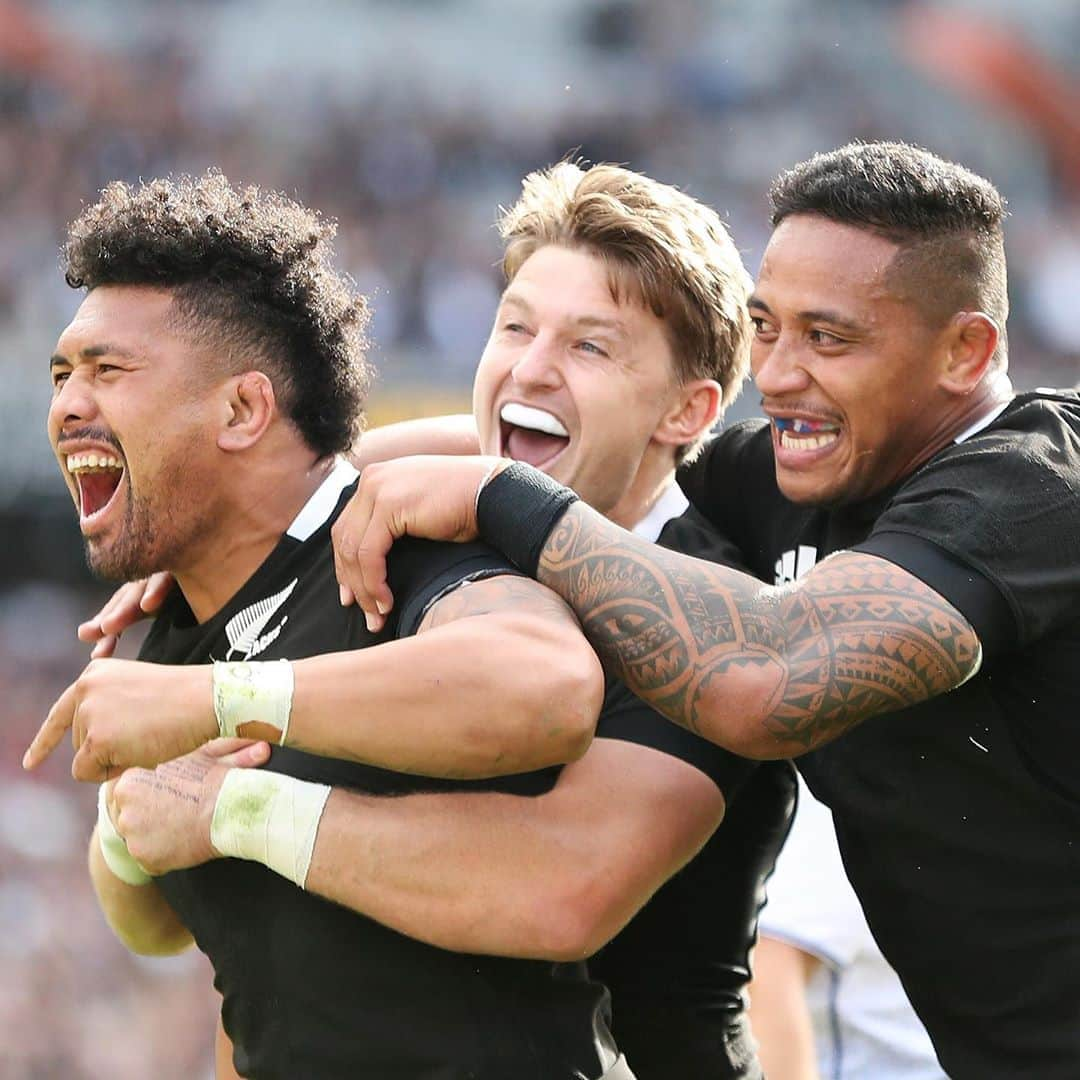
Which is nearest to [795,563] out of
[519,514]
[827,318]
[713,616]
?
[827,318]

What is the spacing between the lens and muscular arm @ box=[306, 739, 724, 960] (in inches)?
116

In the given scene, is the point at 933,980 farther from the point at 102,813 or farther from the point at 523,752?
the point at 102,813

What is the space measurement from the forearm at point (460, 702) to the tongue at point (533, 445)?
1.18m

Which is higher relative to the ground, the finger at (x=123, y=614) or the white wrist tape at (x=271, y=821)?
the white wrist tape at (x=271, y=821)

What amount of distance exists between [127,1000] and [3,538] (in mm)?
3202

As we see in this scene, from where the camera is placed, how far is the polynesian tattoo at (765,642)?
297cm

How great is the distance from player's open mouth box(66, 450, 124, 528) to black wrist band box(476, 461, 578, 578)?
0.76 metres

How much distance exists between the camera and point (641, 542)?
3.14 metres

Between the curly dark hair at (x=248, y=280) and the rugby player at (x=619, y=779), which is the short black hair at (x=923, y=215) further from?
the curly dark hair at (x=248, y=280)

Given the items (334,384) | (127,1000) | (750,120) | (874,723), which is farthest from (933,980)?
(750,120)

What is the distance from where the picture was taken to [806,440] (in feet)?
11.7

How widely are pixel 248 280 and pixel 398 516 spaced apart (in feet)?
2.34

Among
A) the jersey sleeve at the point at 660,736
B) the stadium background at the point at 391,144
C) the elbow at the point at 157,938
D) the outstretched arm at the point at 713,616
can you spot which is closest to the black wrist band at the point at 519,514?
the outstretched arm at the point at 713,616

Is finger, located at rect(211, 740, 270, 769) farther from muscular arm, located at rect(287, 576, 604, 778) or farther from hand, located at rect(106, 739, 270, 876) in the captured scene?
muscular arm, located at rect(287, 576, 604, 778)
